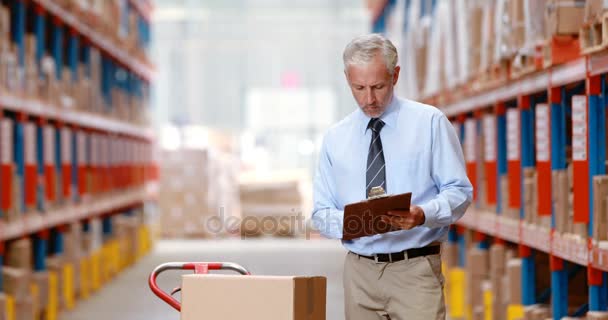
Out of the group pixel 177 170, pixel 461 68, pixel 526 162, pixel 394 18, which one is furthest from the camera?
pixel 177 170

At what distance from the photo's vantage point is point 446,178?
350cm

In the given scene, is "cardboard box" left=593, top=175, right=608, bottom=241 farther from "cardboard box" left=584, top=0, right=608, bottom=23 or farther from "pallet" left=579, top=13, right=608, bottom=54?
"cardboard box" left=584, top=0, right=608, bottom=23

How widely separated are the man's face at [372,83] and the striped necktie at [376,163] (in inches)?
3.3

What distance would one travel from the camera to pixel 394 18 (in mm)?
11945

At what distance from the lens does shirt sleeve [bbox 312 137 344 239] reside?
3564 millimetres

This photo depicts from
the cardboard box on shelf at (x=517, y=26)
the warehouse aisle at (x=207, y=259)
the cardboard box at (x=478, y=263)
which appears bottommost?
the warehouse aisle at (x=207, y=259)

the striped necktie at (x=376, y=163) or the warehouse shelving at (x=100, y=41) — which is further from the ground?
the warehouse shelving at (x=100, y=41)

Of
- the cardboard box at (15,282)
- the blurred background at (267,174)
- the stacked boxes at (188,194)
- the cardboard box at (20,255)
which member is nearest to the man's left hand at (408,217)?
the blurred background at (267,174)

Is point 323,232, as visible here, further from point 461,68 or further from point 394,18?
point 394,18

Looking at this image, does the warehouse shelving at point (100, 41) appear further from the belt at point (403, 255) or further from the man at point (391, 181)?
the belt at point (403, 255)

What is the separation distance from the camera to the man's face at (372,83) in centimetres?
340

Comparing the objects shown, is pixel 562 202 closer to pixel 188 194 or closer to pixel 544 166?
pixel 544 166

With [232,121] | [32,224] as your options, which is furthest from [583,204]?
[232,121]

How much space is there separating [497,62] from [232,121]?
897 inches
